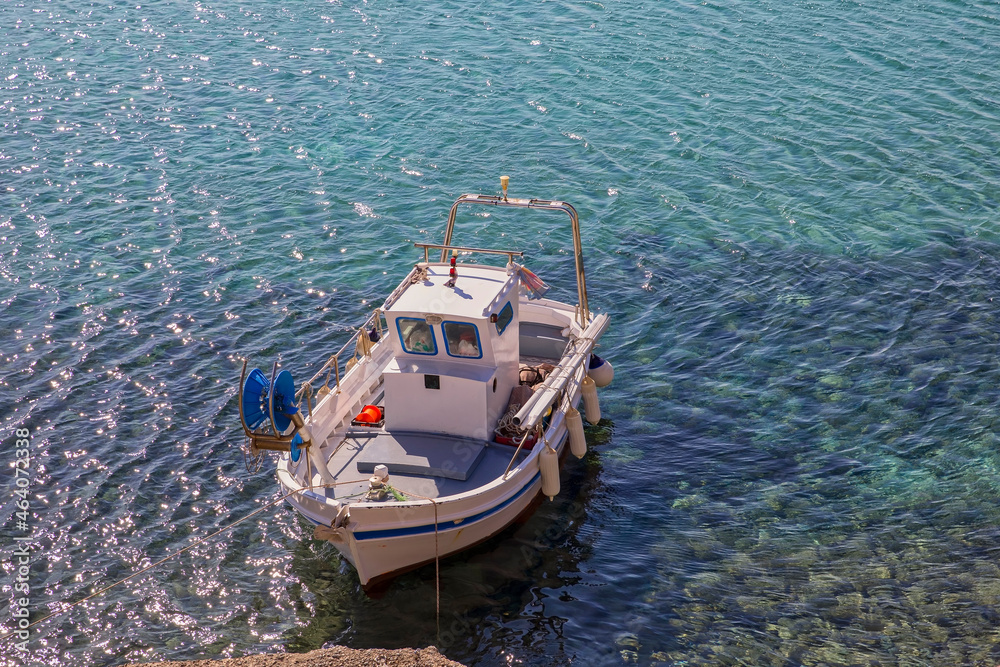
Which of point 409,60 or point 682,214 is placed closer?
point 682,214

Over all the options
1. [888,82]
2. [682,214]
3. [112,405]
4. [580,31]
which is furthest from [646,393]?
[580,31]

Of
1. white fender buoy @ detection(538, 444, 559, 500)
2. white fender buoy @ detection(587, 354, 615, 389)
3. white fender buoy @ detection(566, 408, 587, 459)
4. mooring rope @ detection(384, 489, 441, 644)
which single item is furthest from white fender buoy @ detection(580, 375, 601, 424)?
mooring rope @ detection(384, 489, 441, 644)

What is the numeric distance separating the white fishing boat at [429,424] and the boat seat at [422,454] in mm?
25

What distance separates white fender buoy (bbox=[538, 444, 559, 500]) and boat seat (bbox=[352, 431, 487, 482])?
113 cm

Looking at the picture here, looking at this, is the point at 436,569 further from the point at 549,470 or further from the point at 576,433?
the point at 576,433

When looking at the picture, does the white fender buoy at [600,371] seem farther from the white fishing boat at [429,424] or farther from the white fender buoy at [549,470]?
the white fender buoy at [549,470]

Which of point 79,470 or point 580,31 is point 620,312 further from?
point 580,31

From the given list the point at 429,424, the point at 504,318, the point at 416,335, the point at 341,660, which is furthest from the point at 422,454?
the point at 341,660

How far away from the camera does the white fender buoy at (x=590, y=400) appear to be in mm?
20328

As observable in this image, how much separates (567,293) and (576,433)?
23.8 feet

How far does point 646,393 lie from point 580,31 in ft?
75.9

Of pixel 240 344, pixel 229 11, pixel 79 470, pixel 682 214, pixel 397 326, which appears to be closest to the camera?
pixel 397 326

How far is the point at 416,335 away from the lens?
18359 mm

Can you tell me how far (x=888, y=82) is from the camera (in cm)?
3500
